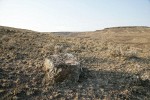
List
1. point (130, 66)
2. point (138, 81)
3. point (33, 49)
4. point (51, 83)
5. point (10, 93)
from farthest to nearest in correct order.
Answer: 1. point (33, 49)
2. point (130, 66)
3. point (138, 81)
4. point (51, 83)
5. point (10, 93)

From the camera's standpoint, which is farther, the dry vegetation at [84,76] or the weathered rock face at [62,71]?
the weathered rock face at [62,71]

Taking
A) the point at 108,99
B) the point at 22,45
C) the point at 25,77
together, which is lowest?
the point at 108,99

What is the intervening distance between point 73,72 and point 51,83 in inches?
35.7

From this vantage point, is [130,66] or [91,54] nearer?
[130,66]

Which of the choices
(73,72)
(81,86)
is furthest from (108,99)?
(73,72)

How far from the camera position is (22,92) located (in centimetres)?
761

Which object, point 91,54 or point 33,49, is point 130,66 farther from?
point 33,49

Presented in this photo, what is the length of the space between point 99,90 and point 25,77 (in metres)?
2.77

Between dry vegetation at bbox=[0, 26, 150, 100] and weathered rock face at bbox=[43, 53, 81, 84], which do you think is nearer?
dry vegetation at bbox=[0, 26, 150, 100]

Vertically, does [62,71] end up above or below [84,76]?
above

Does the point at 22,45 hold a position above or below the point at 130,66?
above

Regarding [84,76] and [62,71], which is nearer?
[62,71]

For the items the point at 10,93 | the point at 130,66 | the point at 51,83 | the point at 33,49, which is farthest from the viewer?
the point at 33,49

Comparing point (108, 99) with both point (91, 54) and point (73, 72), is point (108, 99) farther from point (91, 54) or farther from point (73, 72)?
point (91, 54)
